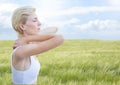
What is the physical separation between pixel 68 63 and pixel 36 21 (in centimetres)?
437

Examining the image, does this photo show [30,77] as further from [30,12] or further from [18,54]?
[30,12]

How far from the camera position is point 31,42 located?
2.45 metres

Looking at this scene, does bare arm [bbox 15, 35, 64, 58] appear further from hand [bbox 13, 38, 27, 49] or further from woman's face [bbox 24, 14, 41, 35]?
woman's face [bbox 24, 14, 41, 35]

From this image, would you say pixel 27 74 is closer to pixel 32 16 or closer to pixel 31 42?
pixel 31 42

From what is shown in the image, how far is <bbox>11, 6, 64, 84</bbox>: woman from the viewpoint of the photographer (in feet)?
7.67

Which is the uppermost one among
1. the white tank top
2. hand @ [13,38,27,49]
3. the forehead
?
the forehead

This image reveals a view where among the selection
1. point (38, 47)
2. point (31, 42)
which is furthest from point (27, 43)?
point (38, 47)

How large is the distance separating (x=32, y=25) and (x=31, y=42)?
0.15m

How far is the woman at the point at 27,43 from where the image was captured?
234cm

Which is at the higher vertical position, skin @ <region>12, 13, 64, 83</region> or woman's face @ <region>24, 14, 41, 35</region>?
woman's face @ <region>24, 14, 41, 35</region>

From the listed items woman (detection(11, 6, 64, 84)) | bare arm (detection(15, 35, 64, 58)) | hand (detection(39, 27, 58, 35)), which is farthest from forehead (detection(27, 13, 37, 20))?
bare arm (detection(15, 35, 64, 58))

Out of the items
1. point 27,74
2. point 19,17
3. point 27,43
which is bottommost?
point 27,74

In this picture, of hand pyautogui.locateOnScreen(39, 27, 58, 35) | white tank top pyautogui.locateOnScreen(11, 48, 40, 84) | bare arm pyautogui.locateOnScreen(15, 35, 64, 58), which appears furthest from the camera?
hand pyautogui.locateOnScreen(39, 27, 58, 35)

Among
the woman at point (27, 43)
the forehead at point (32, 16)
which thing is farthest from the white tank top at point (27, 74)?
the forehead at point (32, 16)
